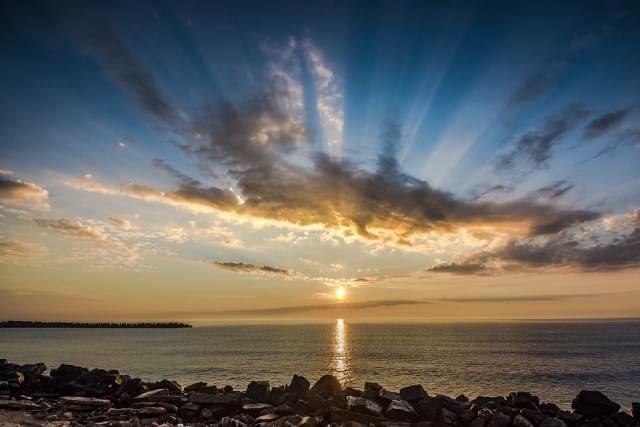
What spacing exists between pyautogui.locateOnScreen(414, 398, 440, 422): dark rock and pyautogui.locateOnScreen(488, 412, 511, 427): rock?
2.55 metres

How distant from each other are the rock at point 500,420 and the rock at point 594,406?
20.2 ft

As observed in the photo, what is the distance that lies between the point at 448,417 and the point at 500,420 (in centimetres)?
242

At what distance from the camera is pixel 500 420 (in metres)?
18.8

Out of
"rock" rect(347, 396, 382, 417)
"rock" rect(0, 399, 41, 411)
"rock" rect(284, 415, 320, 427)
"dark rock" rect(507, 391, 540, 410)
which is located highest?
"rock" rect(347, 396, 382, 417)

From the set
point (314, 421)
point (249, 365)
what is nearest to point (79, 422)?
point (314, 421)

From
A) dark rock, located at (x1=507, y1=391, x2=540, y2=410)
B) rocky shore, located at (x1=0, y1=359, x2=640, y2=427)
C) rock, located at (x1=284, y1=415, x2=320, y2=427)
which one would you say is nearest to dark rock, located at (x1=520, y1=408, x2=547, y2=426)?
rocky shore, located at (x1=0, y1=359, x2=640, y2=427)

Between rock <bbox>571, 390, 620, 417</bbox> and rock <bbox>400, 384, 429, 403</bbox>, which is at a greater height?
rock <bbox>400, 384, 429, 403</bbox>

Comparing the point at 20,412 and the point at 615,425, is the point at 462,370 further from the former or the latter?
the point at 20,412

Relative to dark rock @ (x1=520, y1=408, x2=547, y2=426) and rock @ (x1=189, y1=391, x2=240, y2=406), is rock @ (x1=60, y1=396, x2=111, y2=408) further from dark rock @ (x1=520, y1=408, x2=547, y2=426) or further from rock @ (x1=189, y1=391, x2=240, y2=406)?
dark rock @ (x1=520, y1=408, x2=547, y2=426)

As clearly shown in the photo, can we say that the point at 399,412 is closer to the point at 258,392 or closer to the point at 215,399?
the point at 258,392

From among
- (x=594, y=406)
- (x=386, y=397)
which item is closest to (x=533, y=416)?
(x=594, y=406)

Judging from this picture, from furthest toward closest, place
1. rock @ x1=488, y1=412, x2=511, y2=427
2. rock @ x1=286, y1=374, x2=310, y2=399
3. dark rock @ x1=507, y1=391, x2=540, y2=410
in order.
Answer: rock @ x1=286, y1=374, x2=310, y2=399
dark rock @ x1=507, y1=391, x2=540, y2=410
rock @ x1=488, y1=412, x2=511, y2=427

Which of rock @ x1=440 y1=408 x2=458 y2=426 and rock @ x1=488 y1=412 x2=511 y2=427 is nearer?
rock @ x1=488 y1=412 x2=511 y2=427

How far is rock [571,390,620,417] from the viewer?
69.9 feet
